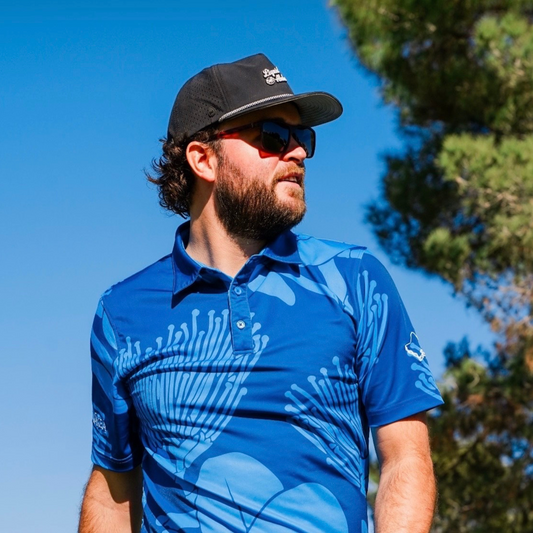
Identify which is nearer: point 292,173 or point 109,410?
point 109,410

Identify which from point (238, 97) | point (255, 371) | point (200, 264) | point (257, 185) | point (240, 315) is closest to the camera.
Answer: point (255, 371)

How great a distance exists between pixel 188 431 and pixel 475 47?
9653mm

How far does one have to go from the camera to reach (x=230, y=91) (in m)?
3.01

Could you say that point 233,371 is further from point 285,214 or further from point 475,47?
point 475,47

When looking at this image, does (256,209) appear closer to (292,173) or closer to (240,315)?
(292,173)

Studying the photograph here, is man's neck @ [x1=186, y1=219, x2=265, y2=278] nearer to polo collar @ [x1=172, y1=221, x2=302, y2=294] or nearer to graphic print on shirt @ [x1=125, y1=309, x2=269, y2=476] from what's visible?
polo collar @ [x1=172, y1=221, x2=302, y2=294]

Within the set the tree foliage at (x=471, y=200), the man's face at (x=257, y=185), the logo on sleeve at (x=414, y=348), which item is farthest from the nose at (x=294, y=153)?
the tree foliage at (x=471, y=200)

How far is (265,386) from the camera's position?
246 centimetres

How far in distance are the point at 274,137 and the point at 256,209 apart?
25 centimetres

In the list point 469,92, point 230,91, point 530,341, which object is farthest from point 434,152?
point 230,91

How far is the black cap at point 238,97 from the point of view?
9.75ft

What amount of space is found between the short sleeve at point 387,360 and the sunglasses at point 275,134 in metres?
0.55

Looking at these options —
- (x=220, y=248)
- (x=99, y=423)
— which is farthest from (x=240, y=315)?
(x=99, y=423)

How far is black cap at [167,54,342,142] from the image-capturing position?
2973 mm
